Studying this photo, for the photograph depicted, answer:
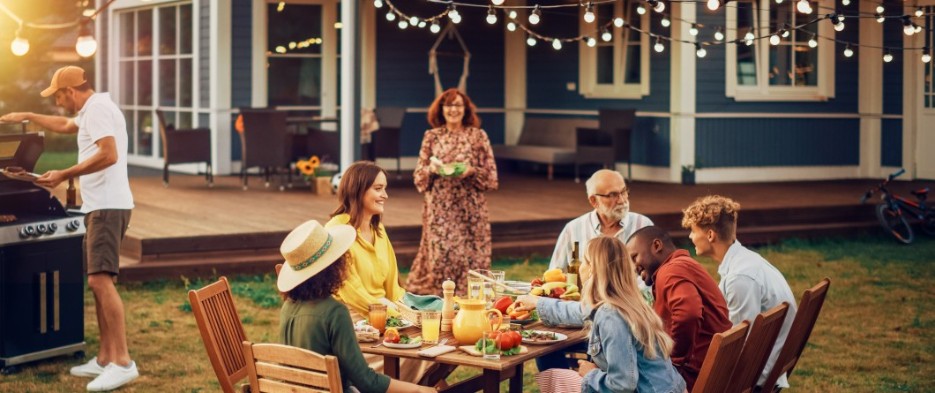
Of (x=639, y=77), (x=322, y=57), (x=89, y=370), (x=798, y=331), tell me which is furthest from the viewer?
(x=322, y=57)

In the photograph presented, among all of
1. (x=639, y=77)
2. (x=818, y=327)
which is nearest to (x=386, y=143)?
(x=639, y=77)

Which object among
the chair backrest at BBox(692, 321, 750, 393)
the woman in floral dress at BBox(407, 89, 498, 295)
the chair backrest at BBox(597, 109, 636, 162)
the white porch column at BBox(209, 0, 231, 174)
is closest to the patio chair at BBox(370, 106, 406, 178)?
the white porch column at BBox(209, 0, 231, 174)

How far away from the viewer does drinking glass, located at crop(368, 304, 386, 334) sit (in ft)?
15.4

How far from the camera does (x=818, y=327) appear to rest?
27.2 ft

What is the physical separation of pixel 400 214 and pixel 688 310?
287 inches

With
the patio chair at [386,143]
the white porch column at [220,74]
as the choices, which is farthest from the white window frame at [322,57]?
the patio chair at [386,143]

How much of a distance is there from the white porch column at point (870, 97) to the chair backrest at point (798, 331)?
37.8 ft

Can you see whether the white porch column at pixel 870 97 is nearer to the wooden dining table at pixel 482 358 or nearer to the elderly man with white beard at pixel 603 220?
the elderly man with white beard at pixel 603 220

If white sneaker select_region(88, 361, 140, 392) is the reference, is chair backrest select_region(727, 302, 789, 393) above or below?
above

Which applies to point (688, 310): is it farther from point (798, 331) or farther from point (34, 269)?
point (34, 269)

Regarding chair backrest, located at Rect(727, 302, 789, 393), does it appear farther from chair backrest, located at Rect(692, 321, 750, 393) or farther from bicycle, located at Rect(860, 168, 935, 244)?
bicycle, located at Rect(860, 168, 935, 244)

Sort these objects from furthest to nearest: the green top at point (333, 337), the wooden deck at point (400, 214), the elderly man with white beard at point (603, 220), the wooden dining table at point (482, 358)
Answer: the wooden deck at point (400, 214), the elderly man with white beard at point (603, 220), the wooden dining table at point (482, 358), the green top at point (333, 337)

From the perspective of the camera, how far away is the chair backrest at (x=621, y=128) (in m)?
15.0

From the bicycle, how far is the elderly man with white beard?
705 cm
